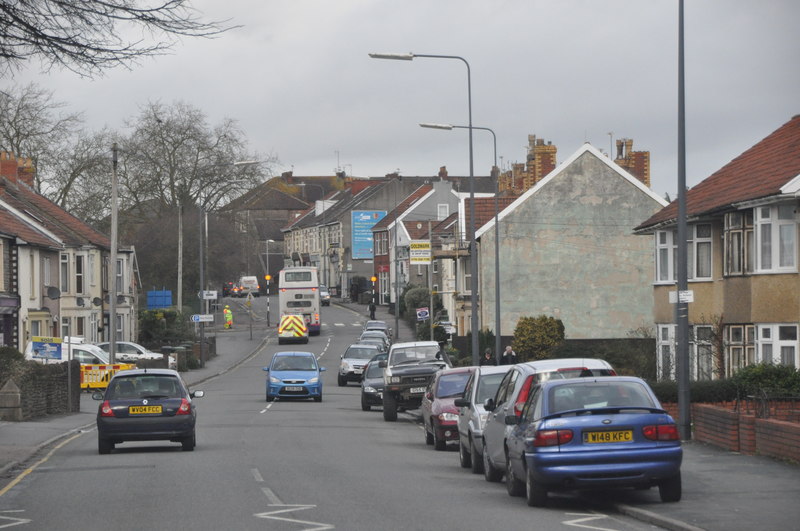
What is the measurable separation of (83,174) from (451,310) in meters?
25.0

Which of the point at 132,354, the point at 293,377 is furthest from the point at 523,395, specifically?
the point at 132,354

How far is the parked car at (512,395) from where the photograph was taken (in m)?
15.4

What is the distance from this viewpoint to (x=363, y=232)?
125125 millimetres

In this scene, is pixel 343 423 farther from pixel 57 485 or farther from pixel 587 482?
pixel 587 482

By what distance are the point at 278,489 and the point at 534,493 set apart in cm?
369

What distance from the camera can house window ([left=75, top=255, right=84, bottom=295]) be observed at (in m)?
60.9

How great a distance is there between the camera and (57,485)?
54.0 feet

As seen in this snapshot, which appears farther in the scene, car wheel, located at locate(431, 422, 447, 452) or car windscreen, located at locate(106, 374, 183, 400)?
car wheel, located at locate(431, 422, 447, 452)

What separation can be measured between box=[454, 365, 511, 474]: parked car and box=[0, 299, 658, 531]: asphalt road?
1.05 feet

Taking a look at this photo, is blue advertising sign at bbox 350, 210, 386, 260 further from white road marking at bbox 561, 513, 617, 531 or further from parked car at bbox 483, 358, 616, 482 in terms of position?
white road marking at bbox 561, 513, 617, 531

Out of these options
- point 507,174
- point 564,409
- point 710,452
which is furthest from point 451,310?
point 564,409

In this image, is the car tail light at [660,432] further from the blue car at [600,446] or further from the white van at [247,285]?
the white van at [247,285]

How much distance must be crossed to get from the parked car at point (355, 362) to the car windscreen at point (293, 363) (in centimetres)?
1000

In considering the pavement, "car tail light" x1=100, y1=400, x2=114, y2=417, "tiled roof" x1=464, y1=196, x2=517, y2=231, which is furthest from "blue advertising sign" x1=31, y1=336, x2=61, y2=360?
"tiled roof" x1=464, y1=196, x2=517, y2=231
